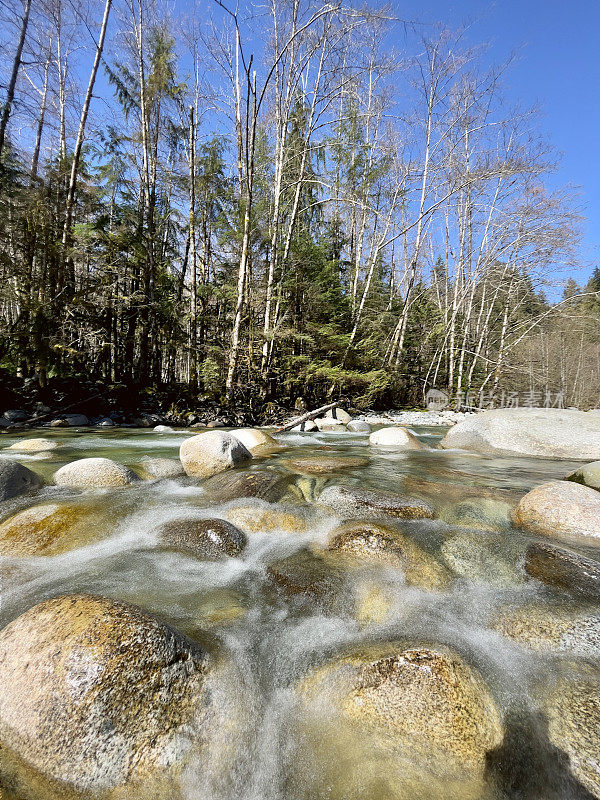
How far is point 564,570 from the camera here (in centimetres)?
225

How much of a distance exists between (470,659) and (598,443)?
626 centimetres

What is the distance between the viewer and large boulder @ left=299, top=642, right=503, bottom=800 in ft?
3.92

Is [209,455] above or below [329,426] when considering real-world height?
above

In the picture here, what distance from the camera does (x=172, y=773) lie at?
1183 millimetres

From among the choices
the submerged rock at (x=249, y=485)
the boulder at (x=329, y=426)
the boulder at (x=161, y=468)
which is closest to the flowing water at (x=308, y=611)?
the submerged rock at (x=249, y=485)

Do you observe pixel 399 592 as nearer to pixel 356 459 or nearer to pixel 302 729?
pixel 302 729

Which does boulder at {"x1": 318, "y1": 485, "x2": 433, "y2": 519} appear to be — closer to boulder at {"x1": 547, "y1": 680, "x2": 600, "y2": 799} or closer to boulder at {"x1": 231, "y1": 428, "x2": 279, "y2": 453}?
boulder at {"x1": 547, "y1": 680, "x2": 600, "y2": 799}

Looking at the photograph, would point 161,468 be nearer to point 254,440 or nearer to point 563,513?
point 254,440

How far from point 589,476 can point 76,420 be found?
32.4ft

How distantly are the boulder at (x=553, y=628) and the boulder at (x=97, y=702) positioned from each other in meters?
1.53

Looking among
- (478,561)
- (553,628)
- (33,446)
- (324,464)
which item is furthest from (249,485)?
(33,446)

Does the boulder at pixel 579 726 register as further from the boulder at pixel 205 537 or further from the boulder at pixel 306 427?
the boulder at pixel 306 427

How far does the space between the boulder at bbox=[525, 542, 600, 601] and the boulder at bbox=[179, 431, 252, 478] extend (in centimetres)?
330

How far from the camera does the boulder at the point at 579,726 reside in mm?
1213
